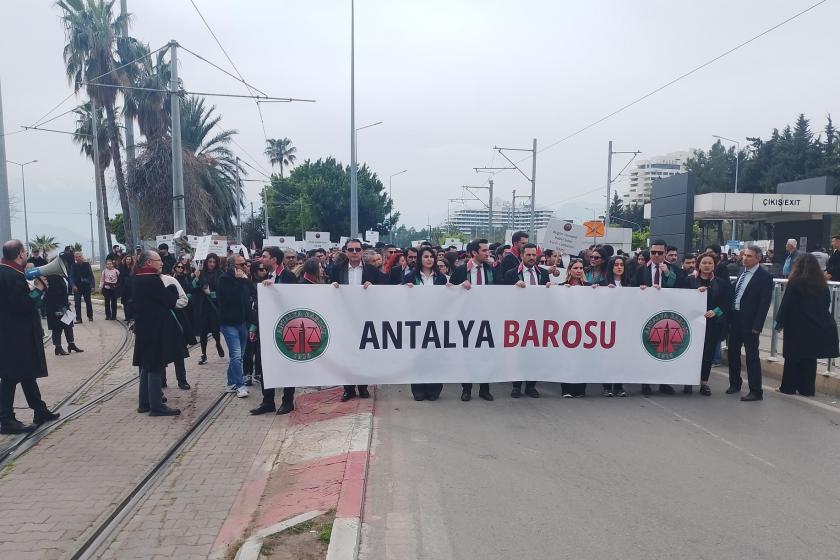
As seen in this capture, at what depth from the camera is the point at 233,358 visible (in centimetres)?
816

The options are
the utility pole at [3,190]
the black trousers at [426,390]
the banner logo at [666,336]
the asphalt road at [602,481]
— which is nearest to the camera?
the asphalt road at [602,481]

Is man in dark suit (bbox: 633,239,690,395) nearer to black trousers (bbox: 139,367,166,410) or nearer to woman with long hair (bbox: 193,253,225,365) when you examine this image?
black trousers (bbox: 139,367,166,410)

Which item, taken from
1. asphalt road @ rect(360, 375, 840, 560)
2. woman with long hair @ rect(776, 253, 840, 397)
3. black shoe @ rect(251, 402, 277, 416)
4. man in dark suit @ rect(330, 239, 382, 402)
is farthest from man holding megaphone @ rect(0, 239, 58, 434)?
woman with long hair @ rect(776, 253, 840, 397)

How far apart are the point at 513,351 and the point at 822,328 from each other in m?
3.59

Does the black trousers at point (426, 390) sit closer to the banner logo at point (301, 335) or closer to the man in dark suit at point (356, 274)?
the man in dark suit at point (356, 274)

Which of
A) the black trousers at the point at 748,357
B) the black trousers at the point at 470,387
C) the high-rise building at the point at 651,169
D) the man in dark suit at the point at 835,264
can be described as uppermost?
the high-rise building at the point at 651,169

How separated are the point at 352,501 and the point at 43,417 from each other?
13.9ft

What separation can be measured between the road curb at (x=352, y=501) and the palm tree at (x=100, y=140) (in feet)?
106

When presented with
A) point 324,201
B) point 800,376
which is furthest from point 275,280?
point 324,201

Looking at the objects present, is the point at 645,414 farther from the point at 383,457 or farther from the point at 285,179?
the point at 285,179

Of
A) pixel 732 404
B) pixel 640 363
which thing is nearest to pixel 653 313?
pixel 640 363

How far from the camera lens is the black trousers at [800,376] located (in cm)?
783

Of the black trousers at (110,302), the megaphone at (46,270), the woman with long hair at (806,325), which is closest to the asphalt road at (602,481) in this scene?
the woman with long hair at (806,325)

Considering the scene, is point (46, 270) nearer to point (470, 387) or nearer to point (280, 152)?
point (470, 387)
